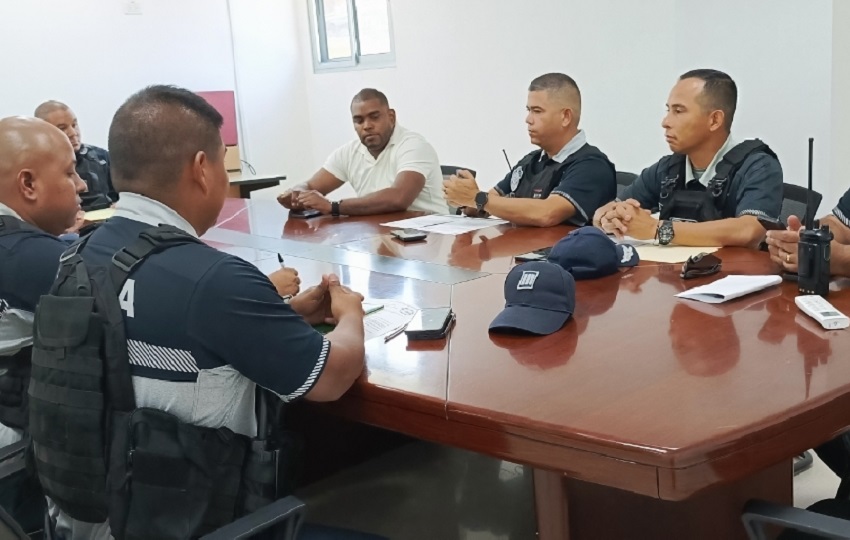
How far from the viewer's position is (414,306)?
1872mm

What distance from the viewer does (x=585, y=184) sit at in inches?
114

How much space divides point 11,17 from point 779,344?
5.17 meters

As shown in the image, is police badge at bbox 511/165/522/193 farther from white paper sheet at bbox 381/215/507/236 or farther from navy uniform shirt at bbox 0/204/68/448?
navy uniform shirt at bbox 0/204/68/448

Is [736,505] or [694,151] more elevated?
[694,151]

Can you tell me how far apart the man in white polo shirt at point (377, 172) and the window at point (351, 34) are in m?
2.08

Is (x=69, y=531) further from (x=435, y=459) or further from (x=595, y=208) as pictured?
(x=595, y=208)

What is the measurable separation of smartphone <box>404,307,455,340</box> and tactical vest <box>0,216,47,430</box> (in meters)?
0.77

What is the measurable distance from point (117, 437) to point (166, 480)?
0.11 metres

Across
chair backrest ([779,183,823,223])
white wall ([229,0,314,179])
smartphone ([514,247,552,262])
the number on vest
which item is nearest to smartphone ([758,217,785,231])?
chair backrest ([779,183,823,223])

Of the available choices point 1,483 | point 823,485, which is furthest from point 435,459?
point 1,483

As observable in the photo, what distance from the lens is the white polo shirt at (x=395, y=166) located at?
12.3 feet

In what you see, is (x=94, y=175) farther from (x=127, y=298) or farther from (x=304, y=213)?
(x=127, y=298)

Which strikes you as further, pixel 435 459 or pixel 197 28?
pixel 197 28

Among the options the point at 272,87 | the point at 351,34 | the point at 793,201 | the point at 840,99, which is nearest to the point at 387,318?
the point at 793,201
